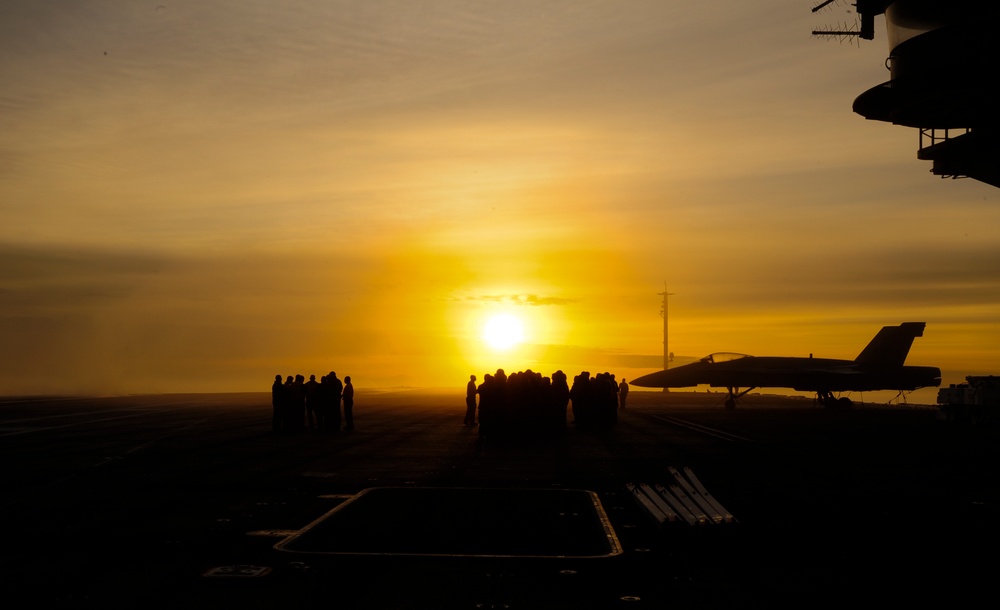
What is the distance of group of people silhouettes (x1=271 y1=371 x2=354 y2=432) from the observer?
30938 millimetres

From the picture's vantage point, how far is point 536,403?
2861 centimetres

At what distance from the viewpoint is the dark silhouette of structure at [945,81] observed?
2341cm

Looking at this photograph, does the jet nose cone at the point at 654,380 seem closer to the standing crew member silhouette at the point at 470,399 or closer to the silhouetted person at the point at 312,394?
the standing crew member silhouette at the point at 470,399

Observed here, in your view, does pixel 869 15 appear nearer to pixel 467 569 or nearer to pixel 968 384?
pixel 968 384

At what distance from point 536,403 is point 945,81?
1449 centimetres

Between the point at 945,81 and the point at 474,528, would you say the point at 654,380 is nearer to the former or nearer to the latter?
the point at 945,81

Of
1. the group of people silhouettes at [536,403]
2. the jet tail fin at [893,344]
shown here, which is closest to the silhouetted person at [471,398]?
the group of people silhouettes at [536,403]

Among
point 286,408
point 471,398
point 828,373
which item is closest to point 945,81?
point 471,398

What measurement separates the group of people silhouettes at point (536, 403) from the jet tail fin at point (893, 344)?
3109 cm

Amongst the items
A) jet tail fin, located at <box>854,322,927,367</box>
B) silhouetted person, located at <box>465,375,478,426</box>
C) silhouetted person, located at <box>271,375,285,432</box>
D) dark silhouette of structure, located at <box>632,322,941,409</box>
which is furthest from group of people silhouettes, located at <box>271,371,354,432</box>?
jet tail fin, located at <box>854,322,927,367</box>

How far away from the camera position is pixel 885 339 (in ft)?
194

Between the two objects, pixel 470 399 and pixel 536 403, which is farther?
pixel 470 399

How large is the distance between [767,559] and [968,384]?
3687 centimetres

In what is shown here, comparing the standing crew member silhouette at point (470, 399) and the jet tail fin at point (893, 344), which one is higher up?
the jet tail fin at point (893, 344)
